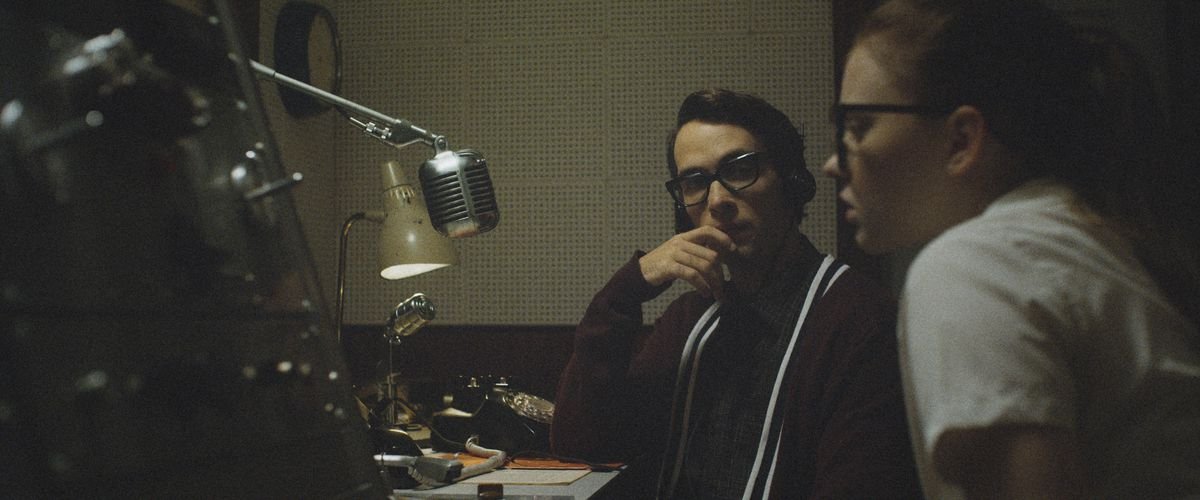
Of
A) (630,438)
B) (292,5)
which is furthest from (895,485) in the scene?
(292,5)

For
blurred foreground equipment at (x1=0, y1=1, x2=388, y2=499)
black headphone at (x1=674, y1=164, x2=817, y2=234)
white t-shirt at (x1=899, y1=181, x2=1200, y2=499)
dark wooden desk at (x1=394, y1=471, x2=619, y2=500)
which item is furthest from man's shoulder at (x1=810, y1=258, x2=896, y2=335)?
blurred foreground equipment at (x1=0, y1=1, x2=388, y2=499)

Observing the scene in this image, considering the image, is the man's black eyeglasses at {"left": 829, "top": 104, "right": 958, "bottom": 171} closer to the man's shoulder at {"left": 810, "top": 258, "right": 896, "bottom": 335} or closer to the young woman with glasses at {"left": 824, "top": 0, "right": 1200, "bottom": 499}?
the young woman with glasses at {"left": 824, "top": 0, "right": 1200, "bottom": 499}

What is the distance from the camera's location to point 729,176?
2189 mm

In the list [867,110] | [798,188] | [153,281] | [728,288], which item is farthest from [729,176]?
[153,281]

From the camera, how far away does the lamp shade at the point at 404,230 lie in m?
2.40

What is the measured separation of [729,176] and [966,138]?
1.23 metres

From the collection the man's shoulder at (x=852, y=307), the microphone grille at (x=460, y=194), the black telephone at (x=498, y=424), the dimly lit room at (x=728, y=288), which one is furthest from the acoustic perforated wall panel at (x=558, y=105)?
the microphone grille at (x=460, y=194)

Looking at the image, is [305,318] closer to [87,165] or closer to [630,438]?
[87,165]

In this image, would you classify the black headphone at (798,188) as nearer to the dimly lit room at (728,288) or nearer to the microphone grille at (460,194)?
the dimly lit room at (728,288)

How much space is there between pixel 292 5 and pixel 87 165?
101 inches

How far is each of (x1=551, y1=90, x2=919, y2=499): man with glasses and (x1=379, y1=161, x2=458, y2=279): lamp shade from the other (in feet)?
1.57

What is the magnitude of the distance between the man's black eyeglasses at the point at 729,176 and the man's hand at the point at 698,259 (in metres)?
0.10

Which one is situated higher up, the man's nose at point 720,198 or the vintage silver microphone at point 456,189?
the vintage silver microphone at point 456,189

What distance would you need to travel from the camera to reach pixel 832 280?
2016 mm
